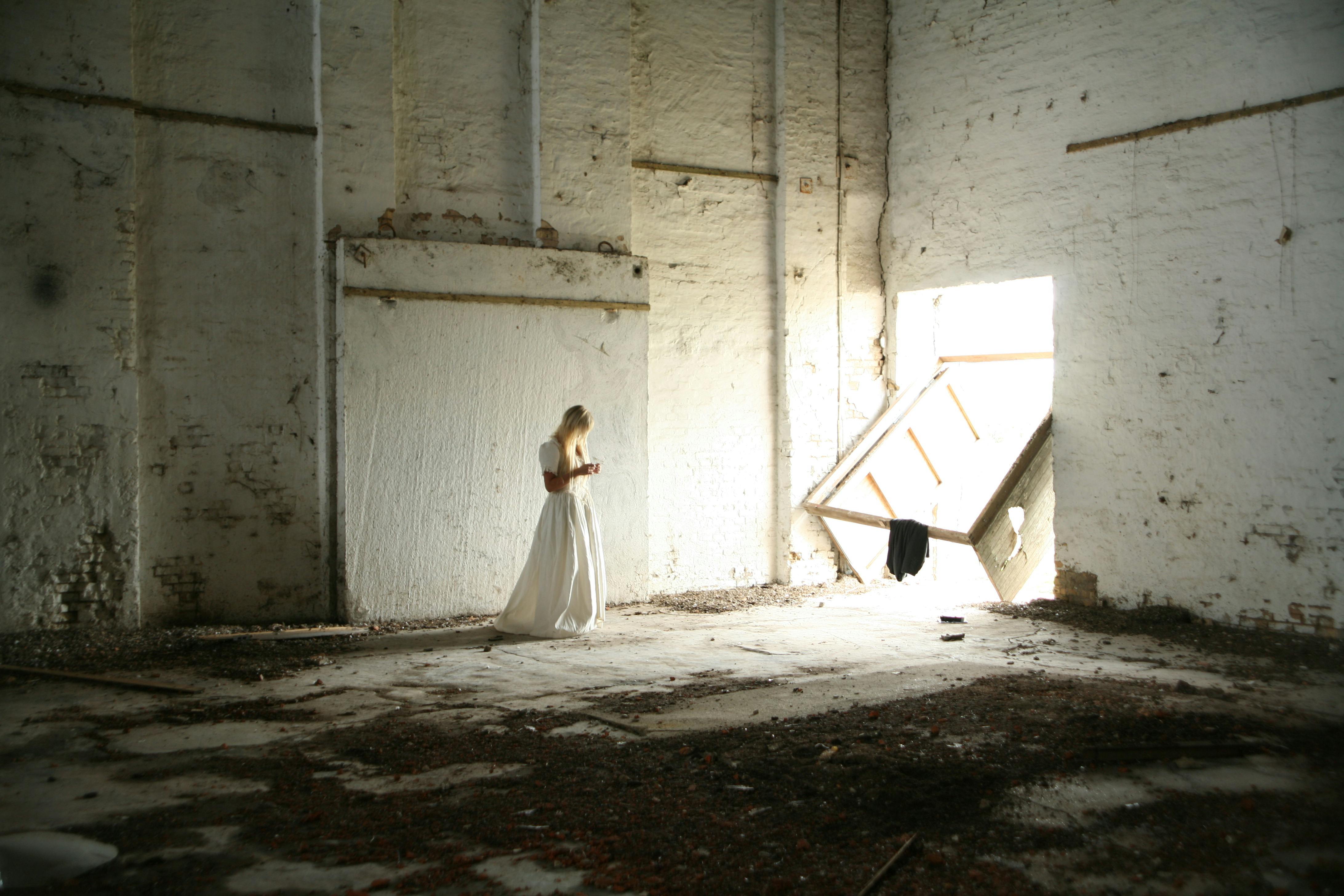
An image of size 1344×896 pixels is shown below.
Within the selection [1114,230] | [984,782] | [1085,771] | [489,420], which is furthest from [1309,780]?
[489,420]

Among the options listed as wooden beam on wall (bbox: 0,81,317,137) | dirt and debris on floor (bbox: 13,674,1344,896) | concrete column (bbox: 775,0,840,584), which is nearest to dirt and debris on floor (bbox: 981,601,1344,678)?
dirt and debris on floor (bbox: 13,674,1344,896)

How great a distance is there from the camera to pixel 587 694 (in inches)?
207

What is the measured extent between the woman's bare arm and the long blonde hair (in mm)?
23

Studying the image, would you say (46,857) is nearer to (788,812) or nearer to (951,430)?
(788,812)

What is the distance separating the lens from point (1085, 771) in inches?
149

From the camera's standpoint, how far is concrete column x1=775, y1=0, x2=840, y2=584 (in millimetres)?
8883

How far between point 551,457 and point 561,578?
2.89ft

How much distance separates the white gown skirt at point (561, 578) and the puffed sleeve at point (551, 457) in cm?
19

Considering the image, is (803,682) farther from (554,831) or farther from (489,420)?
(489,420)

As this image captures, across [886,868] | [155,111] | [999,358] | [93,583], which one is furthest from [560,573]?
[999,358]

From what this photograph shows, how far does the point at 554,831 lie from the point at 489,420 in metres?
4.62

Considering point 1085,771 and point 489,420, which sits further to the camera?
point 489,420

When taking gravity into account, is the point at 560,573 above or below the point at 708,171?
below

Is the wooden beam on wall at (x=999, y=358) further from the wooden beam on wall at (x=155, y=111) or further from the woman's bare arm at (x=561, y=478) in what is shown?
the wooden beam on wall at (x=155, y=111)
